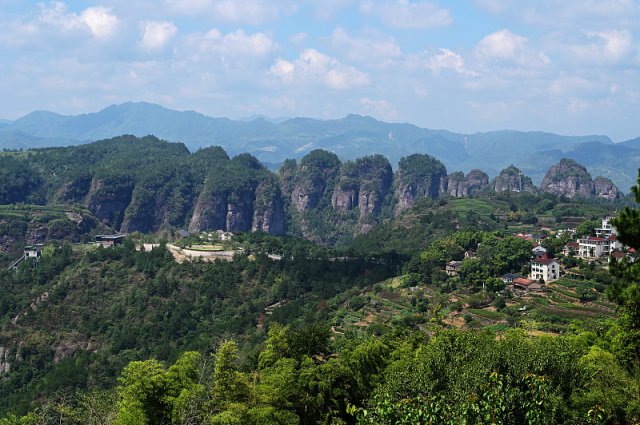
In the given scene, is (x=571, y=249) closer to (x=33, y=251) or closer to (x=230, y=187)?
(x=33, y=251)

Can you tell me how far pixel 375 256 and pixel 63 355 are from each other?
43.2m

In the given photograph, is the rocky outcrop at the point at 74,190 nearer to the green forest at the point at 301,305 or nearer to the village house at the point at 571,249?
the green forest at the point at 301,305

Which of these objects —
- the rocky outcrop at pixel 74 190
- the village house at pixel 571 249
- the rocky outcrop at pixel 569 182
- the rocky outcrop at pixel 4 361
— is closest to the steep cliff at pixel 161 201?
the rocky outcrop at pixel 74 190

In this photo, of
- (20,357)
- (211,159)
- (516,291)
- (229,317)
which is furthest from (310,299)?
(211,159)

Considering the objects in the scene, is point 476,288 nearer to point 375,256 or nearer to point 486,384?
point 375,256

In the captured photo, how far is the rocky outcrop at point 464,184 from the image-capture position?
18438 cm

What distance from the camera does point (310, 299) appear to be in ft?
236

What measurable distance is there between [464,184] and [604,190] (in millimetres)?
→ 37970

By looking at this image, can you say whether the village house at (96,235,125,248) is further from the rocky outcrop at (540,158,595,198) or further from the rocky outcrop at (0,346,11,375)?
the rocky outcrop at (540,158,595,198)

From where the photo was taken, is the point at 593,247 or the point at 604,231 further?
the point at 604,231

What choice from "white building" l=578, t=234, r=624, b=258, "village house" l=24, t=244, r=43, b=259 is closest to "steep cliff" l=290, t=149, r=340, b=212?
"village house" l=24, t=244, r=43, b=259

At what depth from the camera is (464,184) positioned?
186m

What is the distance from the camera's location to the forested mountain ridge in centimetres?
15025

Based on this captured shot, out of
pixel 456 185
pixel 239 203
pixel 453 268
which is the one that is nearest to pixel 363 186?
pixel 456 185
